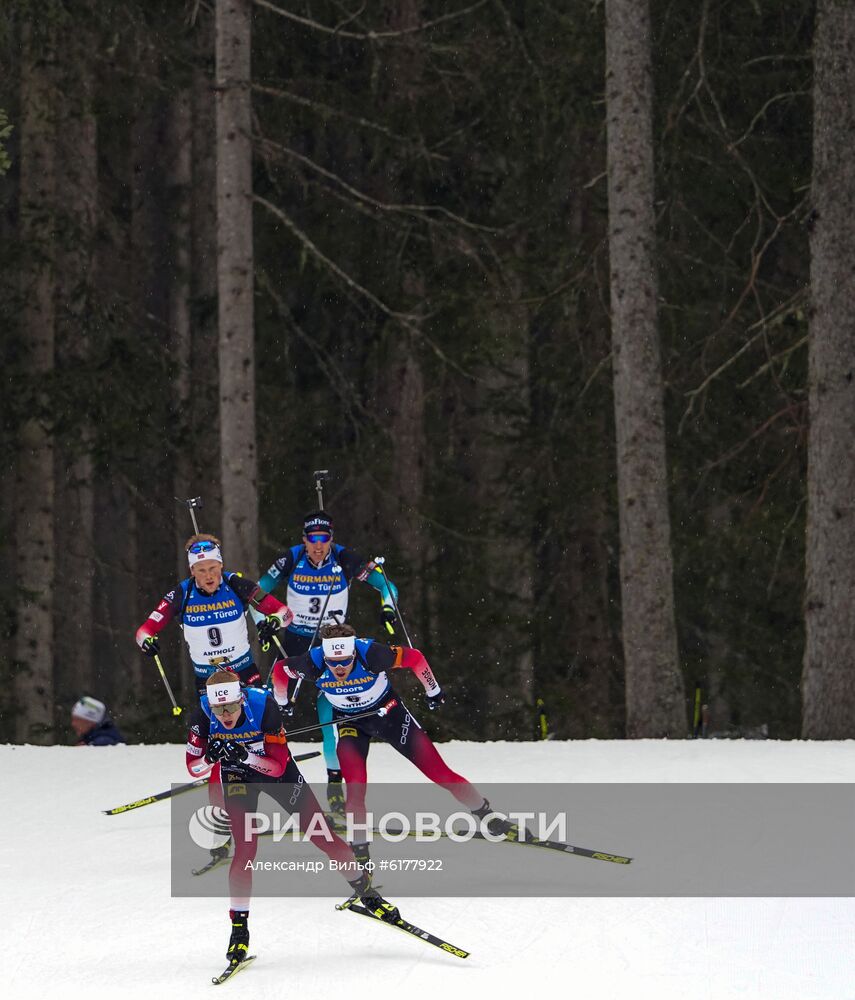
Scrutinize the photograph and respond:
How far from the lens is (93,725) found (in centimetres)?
1582

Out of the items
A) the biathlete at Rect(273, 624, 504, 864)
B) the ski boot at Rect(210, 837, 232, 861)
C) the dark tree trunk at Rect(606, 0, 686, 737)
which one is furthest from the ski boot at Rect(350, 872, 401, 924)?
the dark tree trunk at Rect(606, 0, 686, 737)

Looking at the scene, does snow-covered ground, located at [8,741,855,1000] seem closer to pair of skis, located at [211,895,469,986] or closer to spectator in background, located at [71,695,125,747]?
pair of skis, located at [211,895,469,986]

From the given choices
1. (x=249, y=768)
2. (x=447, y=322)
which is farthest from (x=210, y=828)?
(x=447, y=322)

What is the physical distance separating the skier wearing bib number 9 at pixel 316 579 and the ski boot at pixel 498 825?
217cm

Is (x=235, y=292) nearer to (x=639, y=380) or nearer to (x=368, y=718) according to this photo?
(x=639, y=380)

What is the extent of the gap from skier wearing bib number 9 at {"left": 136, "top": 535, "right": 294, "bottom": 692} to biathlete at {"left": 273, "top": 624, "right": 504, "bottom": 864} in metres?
1.38

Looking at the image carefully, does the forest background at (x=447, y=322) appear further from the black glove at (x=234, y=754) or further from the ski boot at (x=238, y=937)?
the ski boot at (x=238, y=937)

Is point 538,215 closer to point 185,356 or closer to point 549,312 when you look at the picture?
point 549,312

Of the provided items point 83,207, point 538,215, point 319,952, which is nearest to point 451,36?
point 538,215

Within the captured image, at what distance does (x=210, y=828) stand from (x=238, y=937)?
7.89ft

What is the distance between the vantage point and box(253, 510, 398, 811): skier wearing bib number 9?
1229cm

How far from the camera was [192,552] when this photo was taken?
11531 mm

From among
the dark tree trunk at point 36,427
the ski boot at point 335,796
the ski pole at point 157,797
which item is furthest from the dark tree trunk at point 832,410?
the dark tree trunk at point 36,427

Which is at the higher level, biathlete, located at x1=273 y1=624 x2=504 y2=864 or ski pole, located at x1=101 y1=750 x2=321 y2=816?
biathlete, located at x1=273 y1=624 x2=504 y2=864
